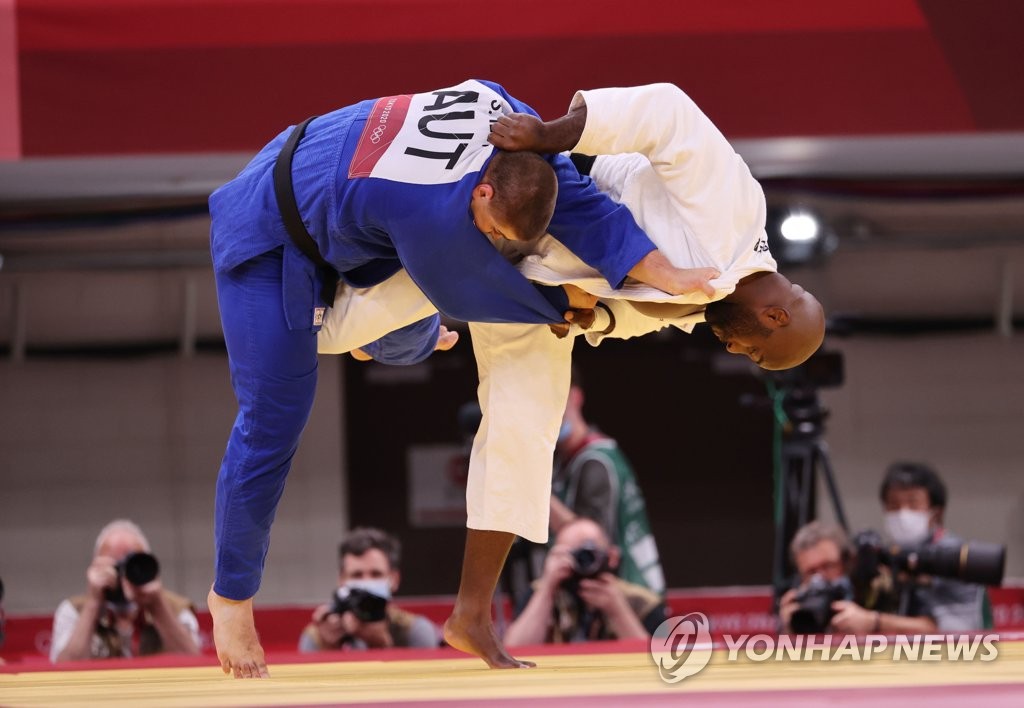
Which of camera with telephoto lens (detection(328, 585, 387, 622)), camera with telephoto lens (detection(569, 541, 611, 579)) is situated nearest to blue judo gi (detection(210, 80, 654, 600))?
camera with telephoto lens (detection(328, 585, 387, 622))

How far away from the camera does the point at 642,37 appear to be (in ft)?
10.1

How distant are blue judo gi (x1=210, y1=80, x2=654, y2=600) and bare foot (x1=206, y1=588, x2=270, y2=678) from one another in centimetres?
2

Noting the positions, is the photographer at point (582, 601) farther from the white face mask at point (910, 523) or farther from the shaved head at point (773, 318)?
the shaved head at point (773, 318)

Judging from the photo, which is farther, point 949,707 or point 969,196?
point 969,196

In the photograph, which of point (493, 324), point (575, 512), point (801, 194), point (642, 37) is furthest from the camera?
point (801, 194)

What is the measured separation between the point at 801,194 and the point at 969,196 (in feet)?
2.59

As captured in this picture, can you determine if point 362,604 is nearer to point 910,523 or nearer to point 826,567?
point 826,567

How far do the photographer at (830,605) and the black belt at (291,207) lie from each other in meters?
1.49

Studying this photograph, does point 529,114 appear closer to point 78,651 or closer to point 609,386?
point 78,651

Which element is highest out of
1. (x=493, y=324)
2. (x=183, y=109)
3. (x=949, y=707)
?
(x=183, y=109)

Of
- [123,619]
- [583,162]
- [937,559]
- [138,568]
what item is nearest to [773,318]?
[583,162]

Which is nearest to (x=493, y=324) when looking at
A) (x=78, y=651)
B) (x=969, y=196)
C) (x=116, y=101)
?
(x=116, y=101)

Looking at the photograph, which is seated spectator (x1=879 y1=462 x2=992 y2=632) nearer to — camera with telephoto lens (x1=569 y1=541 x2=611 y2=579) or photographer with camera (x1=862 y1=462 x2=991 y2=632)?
photographer with camera (x1=862 y1=462 x2=991 y2=632)

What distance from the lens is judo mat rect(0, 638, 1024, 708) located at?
1.29m
